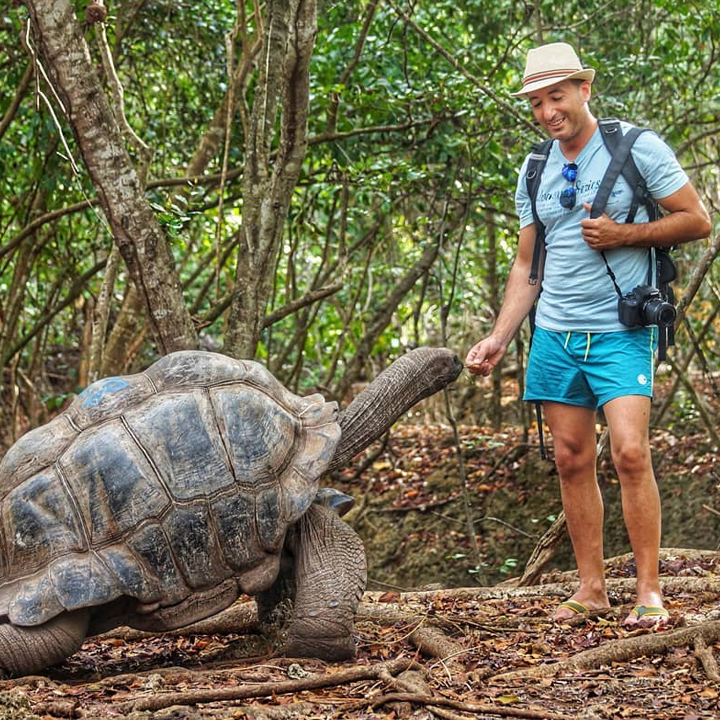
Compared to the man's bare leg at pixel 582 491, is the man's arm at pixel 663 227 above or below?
above

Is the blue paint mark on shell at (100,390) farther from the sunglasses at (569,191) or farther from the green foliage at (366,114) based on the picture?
the green foliage at (366,114)

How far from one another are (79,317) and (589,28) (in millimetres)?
7313

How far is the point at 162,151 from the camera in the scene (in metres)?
9.39

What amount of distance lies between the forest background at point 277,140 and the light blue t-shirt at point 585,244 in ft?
5.20

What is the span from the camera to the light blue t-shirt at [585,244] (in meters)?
4.27

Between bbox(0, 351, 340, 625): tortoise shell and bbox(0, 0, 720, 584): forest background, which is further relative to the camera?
bbox(0, 0, 720, 584): forest background

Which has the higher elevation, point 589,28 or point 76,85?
point 589,28

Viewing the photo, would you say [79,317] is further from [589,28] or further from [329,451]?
[329,451]

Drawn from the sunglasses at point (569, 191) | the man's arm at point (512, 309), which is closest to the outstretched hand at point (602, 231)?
the sunglasses at point (569, 191)

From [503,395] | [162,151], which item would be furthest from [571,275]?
[503,395]

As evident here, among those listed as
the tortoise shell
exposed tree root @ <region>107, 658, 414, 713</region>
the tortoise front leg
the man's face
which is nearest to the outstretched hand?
the man's face

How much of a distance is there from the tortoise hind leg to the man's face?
294cm

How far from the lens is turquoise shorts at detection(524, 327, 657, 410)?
436 cm

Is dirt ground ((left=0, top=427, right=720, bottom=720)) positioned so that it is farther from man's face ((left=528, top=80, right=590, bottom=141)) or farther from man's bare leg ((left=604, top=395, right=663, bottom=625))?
man's face ((left=528, top=80, right=590, bottom=141))
